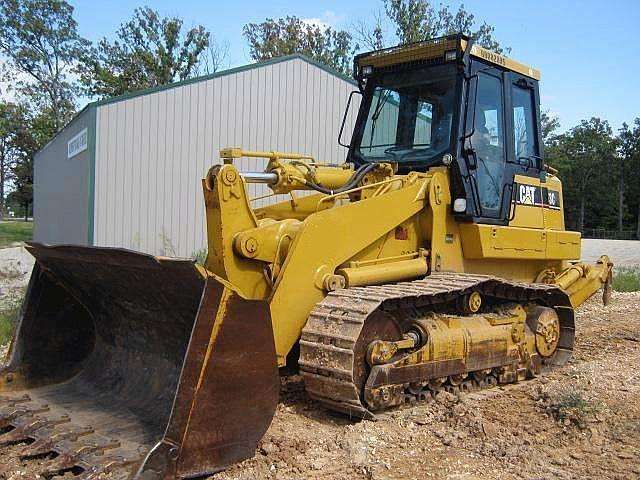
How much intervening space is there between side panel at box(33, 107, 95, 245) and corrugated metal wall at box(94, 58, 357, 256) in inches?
13.5

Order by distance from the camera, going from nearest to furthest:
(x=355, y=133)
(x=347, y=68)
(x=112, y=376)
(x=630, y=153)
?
(x=112, y=376)
(x=355, y=133)
(x=347, y=68)
(x=630, y=153)

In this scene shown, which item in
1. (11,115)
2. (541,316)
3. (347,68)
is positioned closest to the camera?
(541,316)

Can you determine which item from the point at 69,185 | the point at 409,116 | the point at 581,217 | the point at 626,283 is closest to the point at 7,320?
the point at 69,185

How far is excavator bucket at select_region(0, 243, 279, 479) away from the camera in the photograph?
12.0ft

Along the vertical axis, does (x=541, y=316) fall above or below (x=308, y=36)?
below

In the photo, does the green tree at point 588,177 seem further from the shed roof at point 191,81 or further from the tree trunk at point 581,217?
the shed roof at point 191,81

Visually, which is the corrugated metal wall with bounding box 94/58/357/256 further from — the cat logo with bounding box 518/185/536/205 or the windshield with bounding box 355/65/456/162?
the cat logo with bounding box 518/185/536/205

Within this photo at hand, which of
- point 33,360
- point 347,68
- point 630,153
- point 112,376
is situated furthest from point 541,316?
point 630,153

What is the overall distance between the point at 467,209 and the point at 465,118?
792 mm

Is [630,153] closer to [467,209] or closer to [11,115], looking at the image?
[11,115]

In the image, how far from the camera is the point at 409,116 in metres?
6.54

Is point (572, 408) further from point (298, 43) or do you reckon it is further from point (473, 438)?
point (298, 43)

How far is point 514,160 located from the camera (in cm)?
657

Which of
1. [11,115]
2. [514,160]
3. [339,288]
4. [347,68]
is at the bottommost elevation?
[339,288]
